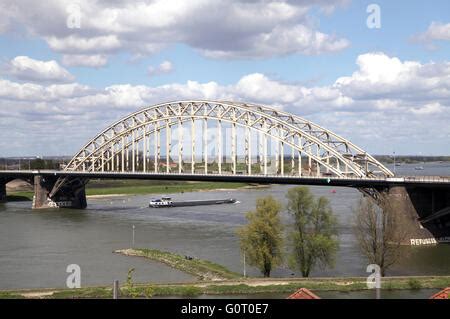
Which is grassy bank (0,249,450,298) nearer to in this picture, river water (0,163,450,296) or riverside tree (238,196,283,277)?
riverside tree (238,196,283,277)

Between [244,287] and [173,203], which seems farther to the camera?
[173,203]

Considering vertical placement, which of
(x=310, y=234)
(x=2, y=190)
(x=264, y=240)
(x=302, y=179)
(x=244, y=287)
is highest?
(x=302, y=179)

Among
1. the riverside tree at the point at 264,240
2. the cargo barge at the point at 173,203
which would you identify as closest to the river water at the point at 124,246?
the riverside tree at the point at 264,240

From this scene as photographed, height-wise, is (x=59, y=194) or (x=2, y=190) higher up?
(x=2, y=190)

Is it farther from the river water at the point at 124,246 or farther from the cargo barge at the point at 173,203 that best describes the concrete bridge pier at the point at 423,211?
the cargo barge at the point at 173,203

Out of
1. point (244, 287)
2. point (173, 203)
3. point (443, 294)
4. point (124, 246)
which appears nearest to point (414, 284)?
point (244, 287)

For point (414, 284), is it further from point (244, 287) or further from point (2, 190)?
point (2, 190)

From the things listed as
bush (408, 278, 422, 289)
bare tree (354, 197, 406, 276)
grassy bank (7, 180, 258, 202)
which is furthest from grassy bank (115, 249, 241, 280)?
grassy bank (7, 180, 258, 202)
